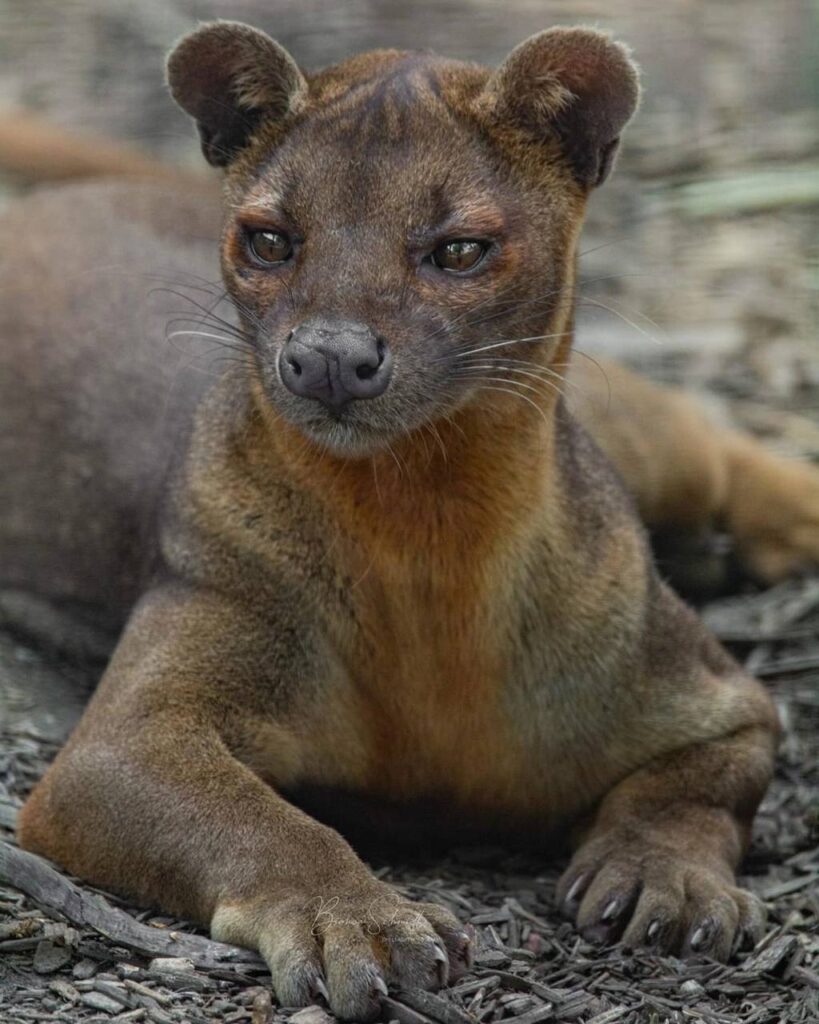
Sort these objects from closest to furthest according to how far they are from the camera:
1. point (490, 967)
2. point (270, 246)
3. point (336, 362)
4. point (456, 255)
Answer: point (336, 362), point (490, 967), point (456, 255), point (270, 246)

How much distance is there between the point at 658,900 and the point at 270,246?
189 centimetres

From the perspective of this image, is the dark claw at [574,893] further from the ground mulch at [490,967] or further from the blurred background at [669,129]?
the blurred background at [669,129]

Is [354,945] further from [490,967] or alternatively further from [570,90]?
[570,90]

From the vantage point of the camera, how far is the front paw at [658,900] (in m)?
4.85

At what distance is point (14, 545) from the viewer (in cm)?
690

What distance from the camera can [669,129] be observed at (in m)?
10.3

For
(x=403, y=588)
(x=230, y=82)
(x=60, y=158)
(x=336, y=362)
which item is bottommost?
(x=403, y=588)

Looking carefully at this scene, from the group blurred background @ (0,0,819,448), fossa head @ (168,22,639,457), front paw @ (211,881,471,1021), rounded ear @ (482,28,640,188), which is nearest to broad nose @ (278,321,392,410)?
fossa head @ (168,22,639,457)

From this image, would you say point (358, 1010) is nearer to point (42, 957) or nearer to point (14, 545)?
point (42, 957)

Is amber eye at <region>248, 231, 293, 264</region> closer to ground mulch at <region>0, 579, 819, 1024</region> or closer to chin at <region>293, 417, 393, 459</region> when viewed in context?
chin at <region>293, 417, 393, 459</region>

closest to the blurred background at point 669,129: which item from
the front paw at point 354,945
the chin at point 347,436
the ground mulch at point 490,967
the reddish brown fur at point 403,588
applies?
the reddish brown fur at point 403,588

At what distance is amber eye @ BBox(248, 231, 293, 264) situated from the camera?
4766 mm

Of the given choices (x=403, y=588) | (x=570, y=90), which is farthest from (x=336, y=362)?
(x=570, y=90)

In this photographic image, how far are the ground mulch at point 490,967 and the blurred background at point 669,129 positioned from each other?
3.57 metres
